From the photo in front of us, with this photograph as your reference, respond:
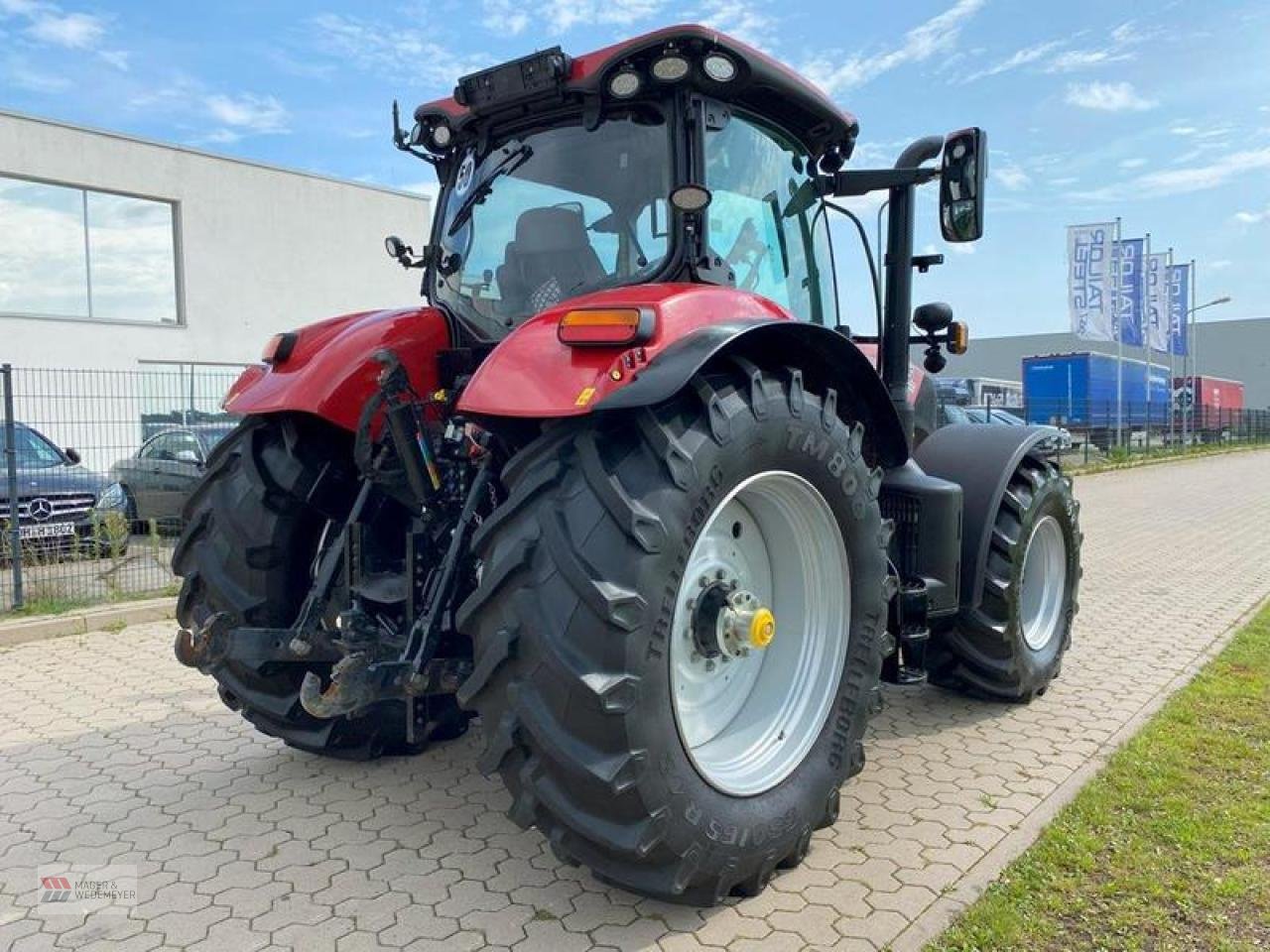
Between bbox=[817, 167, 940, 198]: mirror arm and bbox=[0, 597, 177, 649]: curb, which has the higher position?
bbox=[817, 167, 940, 198]: mirror arm

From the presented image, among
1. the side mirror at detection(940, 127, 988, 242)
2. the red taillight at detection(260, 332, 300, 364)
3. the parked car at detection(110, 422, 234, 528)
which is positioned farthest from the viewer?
the parked car at detection(110, 422, 234, 528)

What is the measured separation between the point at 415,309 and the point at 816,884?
2492mm

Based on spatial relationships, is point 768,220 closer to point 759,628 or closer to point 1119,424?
point 759,628

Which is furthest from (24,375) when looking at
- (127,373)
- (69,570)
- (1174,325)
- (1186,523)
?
(1174,325)

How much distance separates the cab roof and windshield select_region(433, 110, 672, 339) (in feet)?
0.45

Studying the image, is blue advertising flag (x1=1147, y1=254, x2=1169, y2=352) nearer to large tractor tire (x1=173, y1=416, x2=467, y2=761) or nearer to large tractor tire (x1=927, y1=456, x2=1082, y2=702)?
large tractor tire (x1=927, y1=456, x2=1082, y2=702)

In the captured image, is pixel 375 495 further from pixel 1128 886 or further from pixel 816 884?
pixel 1128 886

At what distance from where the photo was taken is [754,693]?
3.23m

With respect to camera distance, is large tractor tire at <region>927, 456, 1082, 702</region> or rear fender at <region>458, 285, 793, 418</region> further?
large tractor tire at <region>927, 456, 1082, 702</region>

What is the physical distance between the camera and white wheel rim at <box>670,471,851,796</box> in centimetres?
297

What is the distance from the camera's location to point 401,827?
346cm

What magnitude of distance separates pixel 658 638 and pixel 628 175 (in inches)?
64.5

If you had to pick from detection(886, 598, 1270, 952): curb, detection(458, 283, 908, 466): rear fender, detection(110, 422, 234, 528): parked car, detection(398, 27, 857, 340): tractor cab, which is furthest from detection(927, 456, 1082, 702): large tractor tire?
detection(110, 422, 234, 528): parked car

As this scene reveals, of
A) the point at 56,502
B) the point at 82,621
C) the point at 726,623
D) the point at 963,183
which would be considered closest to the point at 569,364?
the point at 726,623
